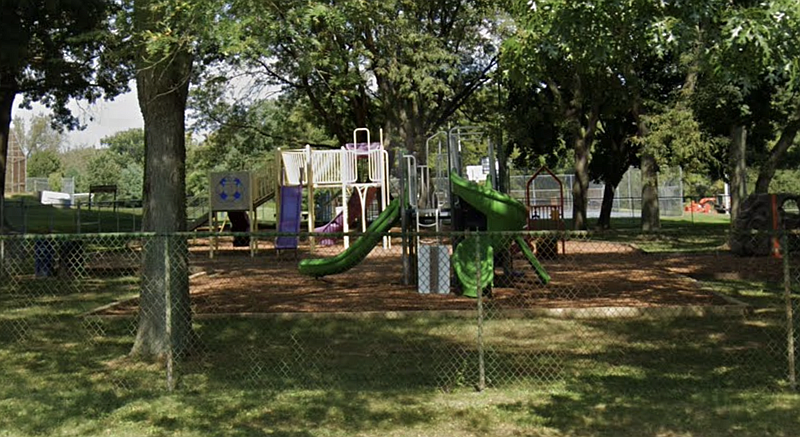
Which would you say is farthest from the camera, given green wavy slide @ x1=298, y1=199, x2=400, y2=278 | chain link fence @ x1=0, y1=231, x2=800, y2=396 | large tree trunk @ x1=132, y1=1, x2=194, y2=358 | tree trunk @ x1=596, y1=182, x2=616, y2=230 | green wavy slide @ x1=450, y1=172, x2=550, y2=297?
tree trunk @ x1=596, y1=182, x2=616, y2=230

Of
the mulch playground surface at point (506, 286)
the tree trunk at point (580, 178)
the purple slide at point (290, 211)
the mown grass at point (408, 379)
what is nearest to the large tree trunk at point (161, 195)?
the mown grass at point (408, 379)

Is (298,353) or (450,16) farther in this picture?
(450,16)

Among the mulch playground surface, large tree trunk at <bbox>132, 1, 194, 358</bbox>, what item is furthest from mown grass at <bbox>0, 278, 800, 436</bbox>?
the mulch playground surface

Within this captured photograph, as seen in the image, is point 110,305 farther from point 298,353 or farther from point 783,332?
point 783,332

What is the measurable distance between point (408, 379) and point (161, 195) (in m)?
3.54

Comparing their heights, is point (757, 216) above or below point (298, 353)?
above

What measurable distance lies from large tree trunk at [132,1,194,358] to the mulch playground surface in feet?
7.80

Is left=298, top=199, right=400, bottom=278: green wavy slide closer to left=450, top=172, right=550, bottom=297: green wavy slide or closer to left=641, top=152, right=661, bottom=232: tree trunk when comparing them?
left=450, top=172, right=550, bottom=297: green wavy slide

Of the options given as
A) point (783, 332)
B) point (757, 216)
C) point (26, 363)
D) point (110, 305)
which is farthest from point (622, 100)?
point (26, 363)

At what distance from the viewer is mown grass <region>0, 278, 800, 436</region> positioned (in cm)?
576

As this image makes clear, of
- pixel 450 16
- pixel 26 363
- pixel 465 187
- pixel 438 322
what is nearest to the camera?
pixel 26 363

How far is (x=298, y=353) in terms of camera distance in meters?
8.35

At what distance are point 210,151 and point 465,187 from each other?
26.9 metres

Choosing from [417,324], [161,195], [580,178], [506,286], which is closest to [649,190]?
[580,178]
